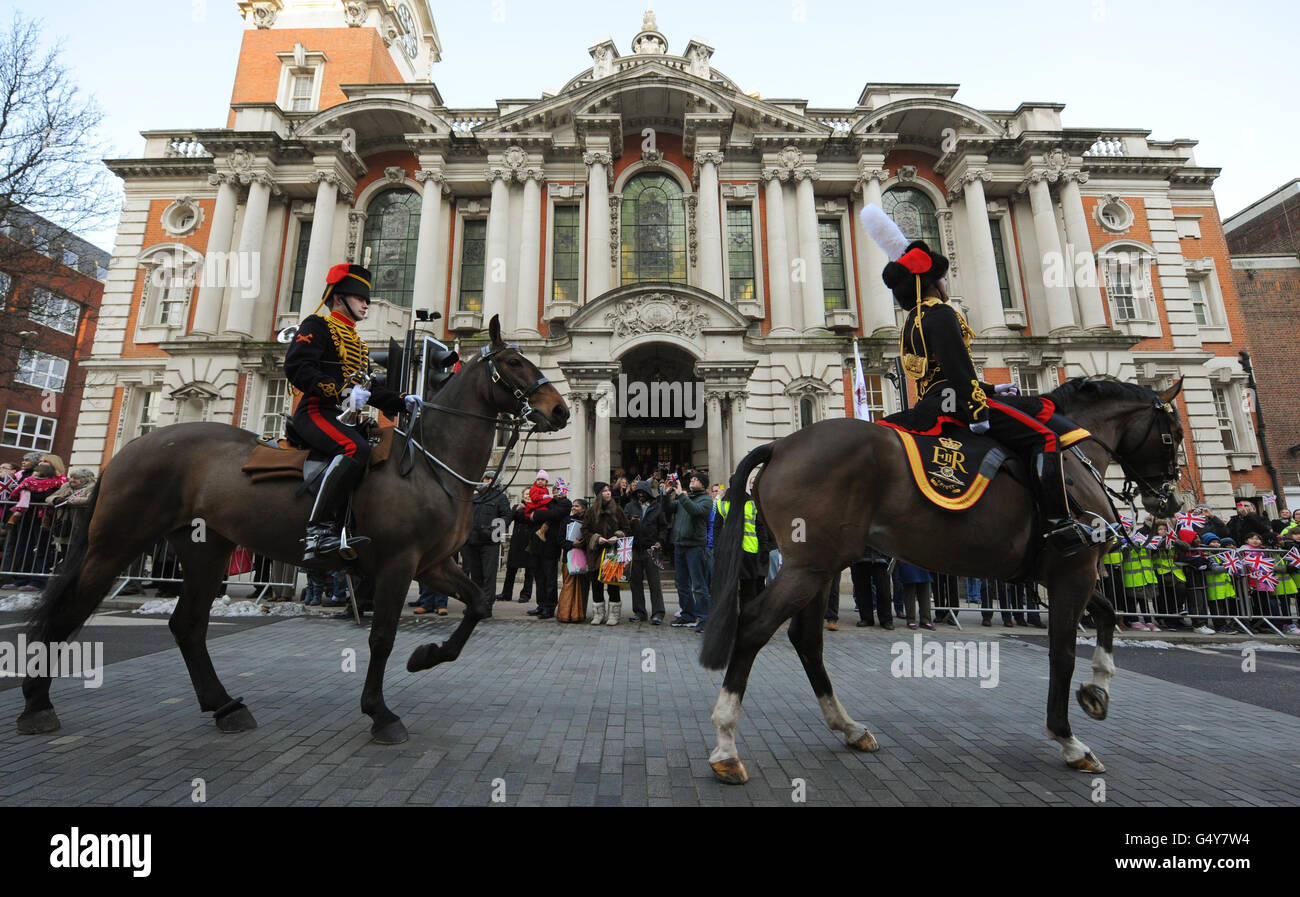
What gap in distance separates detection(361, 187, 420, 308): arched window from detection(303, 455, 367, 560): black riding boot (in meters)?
23.1

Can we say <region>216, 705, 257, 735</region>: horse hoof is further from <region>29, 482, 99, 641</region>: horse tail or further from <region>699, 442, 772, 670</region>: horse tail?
<region>699, 442, 772, 670</region>: horse tail

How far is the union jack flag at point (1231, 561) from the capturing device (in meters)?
10.5

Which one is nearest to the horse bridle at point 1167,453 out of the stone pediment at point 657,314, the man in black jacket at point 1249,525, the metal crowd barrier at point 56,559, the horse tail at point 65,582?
the horse tail at point 65,582

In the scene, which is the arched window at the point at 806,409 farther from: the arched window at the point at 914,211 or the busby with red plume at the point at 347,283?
the busby with red plume at the point at 347,283

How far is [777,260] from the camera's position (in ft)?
76.3

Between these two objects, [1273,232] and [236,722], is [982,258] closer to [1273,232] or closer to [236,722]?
[1273,232]

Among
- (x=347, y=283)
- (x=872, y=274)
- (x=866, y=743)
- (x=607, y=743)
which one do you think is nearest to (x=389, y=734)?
(x=607, y=743)

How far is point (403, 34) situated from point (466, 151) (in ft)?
73.1

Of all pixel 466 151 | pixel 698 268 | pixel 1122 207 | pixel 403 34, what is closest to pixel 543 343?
pixel 698 268

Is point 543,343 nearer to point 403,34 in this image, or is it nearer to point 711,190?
point 711,190

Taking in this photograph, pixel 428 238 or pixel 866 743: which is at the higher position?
pixel 428 238

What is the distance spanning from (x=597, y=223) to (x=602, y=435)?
9.37 meters

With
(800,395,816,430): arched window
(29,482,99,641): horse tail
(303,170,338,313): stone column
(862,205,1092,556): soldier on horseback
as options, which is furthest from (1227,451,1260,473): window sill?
(303,170,338,313): stone column

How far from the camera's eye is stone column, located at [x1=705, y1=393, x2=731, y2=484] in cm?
1919
